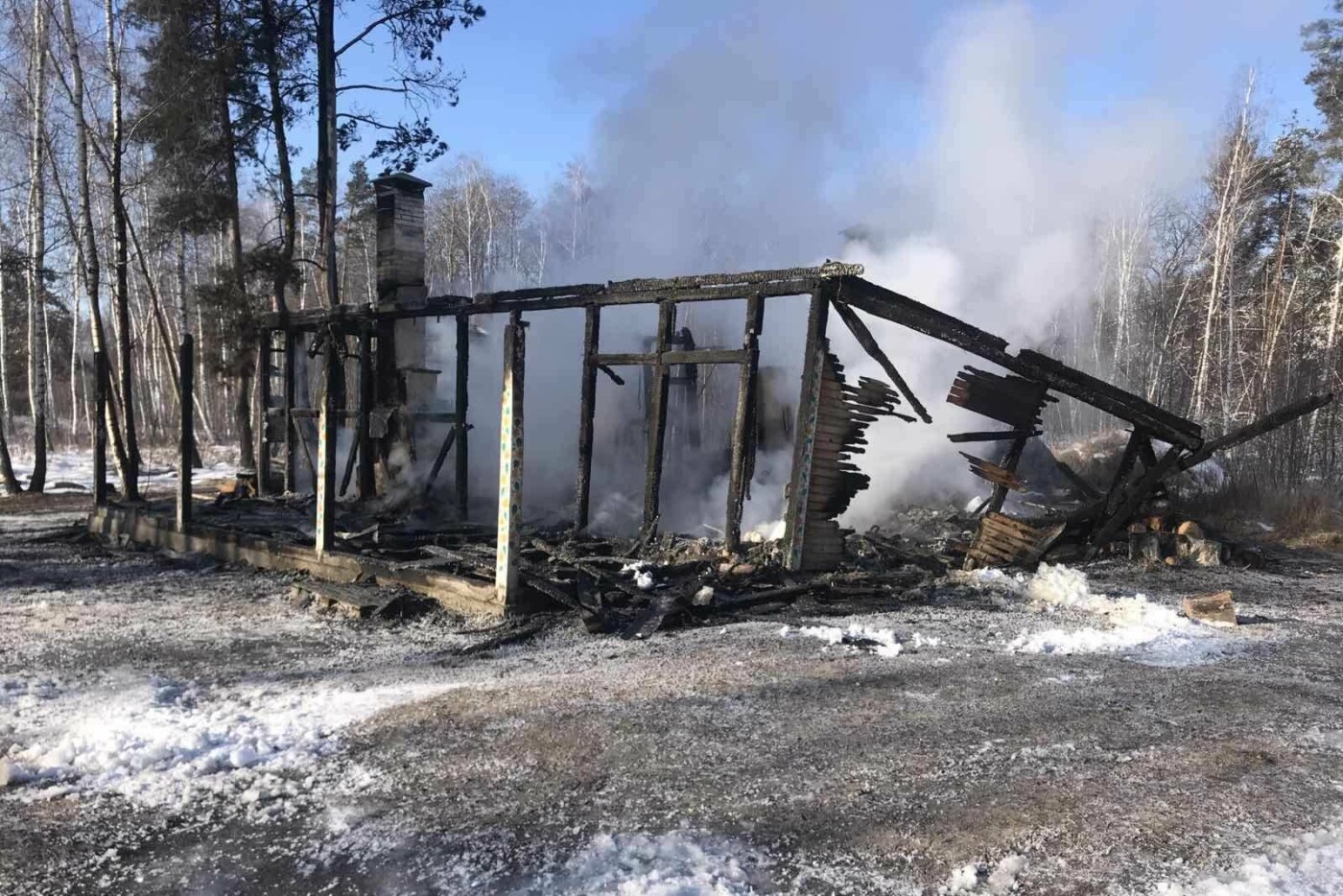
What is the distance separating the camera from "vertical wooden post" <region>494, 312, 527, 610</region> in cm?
644

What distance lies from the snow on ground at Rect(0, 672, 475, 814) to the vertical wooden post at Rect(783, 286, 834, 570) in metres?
3.95

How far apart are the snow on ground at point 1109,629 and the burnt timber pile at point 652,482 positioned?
44.2 inches

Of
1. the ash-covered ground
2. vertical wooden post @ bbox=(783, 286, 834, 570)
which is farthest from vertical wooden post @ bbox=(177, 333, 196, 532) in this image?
vertical wooden post @ bbox=(783, 286, 834, 570)

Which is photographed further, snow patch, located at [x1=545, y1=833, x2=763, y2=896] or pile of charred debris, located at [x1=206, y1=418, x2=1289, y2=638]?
pile of charred debris, located at [x1=206, y1=418, x2=1289, y2=638]

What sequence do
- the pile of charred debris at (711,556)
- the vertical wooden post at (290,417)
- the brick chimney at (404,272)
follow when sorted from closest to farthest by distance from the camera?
the pile of charred debris at (711,556)
the brick chimney at (404,272)
the vertical wooden post at (290,417)

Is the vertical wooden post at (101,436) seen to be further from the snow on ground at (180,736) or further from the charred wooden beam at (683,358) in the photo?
the snow on ground at (180,736)

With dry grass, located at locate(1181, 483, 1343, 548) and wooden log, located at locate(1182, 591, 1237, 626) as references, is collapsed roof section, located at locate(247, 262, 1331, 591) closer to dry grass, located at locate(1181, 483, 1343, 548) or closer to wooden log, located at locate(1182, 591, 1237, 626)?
wooden log, located at locate(1182, 591, 1237, 626)

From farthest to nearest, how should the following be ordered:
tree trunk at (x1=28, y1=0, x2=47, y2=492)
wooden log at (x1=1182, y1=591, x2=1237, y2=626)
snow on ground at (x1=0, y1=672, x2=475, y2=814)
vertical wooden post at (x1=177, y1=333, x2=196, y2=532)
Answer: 1. tree trunk at (x1=28, y1=0, x2=47, y2=492)
2. vertical wooden post at (x1=177, y1=333, x2=196, y2=532)
3. wooden log at (x1=1182, y1=591, x2=1237, y2=626)
4. snow on ground at (x1=0, y1=672, x2=475, y2=814)

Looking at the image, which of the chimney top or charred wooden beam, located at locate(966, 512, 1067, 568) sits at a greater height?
the chimney top

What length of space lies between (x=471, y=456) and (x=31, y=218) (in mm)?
16748

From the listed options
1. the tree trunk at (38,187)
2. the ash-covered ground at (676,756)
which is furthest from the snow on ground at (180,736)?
the tree trunk at (38,187)

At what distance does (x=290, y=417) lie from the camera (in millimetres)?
13383

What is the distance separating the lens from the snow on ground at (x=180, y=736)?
3.72m

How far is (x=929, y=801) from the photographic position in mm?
3574
